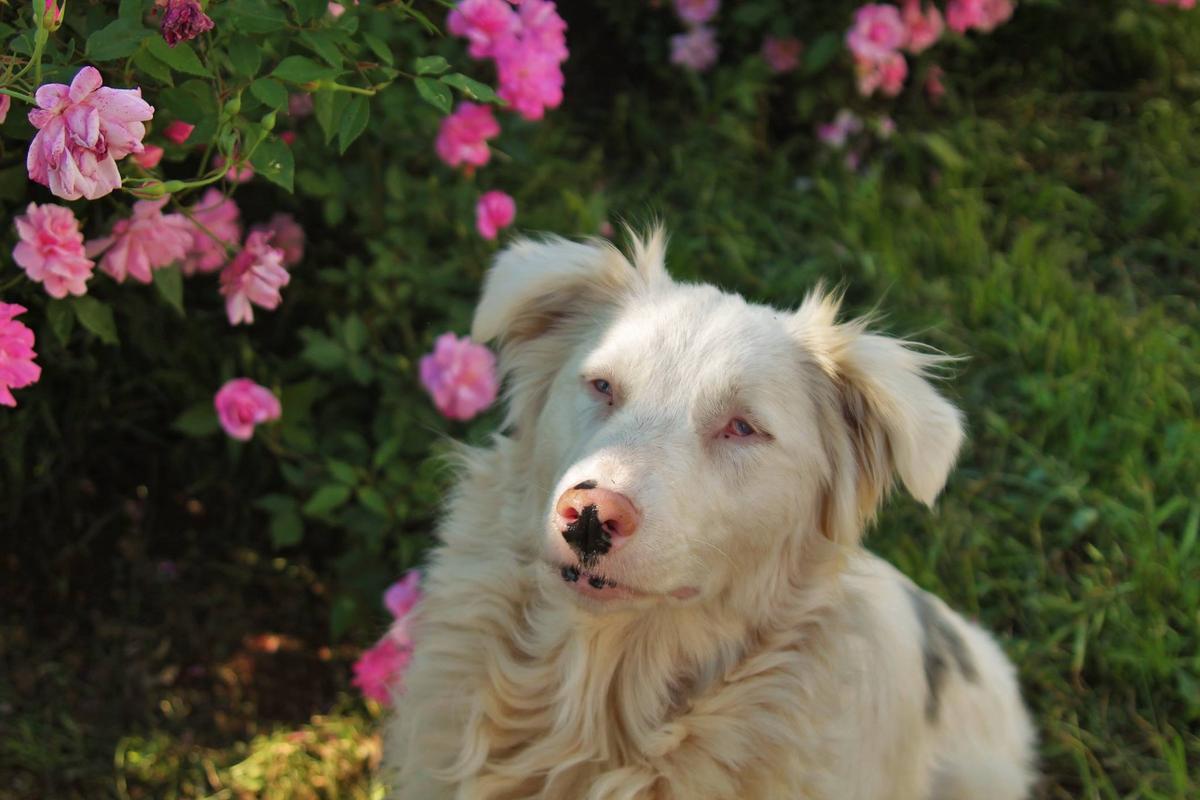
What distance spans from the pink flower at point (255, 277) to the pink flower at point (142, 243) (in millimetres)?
127

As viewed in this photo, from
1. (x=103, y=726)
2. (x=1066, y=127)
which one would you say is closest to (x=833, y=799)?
(x=103, y=726)

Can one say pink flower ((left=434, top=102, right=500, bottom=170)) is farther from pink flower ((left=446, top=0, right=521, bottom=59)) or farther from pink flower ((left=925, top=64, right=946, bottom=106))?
pink flower ((left=925, top=64, right=946, bottom=106))

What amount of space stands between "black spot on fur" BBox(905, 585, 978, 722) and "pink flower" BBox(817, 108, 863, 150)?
2639 mm

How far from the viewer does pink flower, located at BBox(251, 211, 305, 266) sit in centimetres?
340

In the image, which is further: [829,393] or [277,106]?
[829,393]

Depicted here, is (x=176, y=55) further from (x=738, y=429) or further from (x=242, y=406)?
(x=738, y=429)

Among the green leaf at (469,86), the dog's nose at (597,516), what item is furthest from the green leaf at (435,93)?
the dog's nose at (597,516)

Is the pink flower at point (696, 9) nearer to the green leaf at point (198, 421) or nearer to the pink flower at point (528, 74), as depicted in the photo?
the pink flower at point (528, 74)

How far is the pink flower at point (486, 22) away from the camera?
2.83 metres

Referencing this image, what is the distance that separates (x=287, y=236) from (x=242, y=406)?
585 mm

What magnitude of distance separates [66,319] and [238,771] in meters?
1.40

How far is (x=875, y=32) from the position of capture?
15.6 feet

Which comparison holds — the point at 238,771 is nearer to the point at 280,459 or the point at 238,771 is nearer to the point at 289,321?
the point at 280,459

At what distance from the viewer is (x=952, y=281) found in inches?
186
